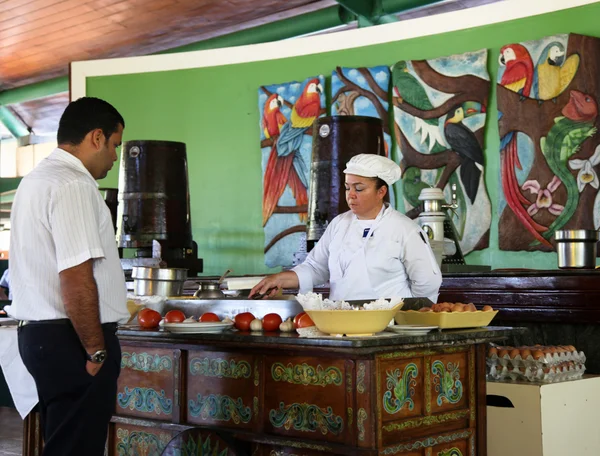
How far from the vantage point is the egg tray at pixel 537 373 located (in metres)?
3.96

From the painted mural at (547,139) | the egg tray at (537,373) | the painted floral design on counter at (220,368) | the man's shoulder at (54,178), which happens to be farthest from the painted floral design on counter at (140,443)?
the painted mural at (547,139)

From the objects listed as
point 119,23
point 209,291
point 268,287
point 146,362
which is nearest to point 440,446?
point 268,287

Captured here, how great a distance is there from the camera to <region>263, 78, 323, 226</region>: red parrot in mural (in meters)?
7.58

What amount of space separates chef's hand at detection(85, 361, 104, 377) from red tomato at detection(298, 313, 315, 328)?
829mm

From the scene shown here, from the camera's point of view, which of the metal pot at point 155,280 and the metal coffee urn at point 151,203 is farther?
the metal coffee urn at point 151,203

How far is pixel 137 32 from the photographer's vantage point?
30.1 feet

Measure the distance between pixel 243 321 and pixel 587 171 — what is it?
3.46 metres

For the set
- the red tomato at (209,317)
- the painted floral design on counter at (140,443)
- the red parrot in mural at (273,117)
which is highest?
the red parrot in mural at (273,117)

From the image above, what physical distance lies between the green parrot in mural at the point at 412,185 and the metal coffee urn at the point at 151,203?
179 cm

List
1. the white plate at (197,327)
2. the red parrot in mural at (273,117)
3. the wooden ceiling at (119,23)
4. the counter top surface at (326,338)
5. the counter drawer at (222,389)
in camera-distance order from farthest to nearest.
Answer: the wooden ceiling at (119,23) < the red parrot in mural at (273,117) < the white plate at (197,327) < the counter drawer at (222,389) < the counter top surface at (326,338)

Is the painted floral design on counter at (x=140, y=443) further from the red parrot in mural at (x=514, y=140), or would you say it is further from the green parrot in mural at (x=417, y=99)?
the green parrot in mural at (x=417, y=99)

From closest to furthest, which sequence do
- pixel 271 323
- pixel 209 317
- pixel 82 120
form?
pixel 82 120 < pixel 271 323 < pixel 209 317

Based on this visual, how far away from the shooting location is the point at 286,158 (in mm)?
7711

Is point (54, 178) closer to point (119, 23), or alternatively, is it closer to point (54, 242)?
point (54, 242)
